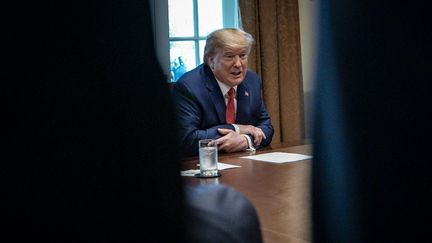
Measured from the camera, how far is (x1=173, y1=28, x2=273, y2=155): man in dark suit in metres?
2.65

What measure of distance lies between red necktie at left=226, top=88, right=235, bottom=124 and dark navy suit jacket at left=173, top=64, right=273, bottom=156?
0.10ft

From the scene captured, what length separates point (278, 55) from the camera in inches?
147

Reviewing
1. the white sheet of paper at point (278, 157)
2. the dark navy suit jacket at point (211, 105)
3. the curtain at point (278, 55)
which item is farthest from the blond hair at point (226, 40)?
the white sheet of paper at point (278, 157)

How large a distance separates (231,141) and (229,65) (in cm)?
55

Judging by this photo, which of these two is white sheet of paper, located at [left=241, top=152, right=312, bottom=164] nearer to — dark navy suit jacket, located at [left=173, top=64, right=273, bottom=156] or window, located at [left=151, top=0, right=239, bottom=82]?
dark navy suit jacket, located at [left=173, top=64, right=273, bottom=156]

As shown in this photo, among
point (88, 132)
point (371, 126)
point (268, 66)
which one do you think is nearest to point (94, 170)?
point (88, 132)

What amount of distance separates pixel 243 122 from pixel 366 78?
2602 mm

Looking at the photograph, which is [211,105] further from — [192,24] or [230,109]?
[192,24]

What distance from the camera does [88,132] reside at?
0.28m

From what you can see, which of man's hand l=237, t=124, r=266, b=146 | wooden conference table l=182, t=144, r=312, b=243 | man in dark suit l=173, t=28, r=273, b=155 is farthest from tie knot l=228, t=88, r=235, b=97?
wooden conference table l=182, t=144, r=312, b=243

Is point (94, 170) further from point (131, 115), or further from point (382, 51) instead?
point (382, 51)

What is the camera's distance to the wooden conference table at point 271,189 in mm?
1084

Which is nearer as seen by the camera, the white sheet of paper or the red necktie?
the white sheet of paper

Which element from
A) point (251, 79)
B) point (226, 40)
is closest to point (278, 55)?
point (251, 79)
